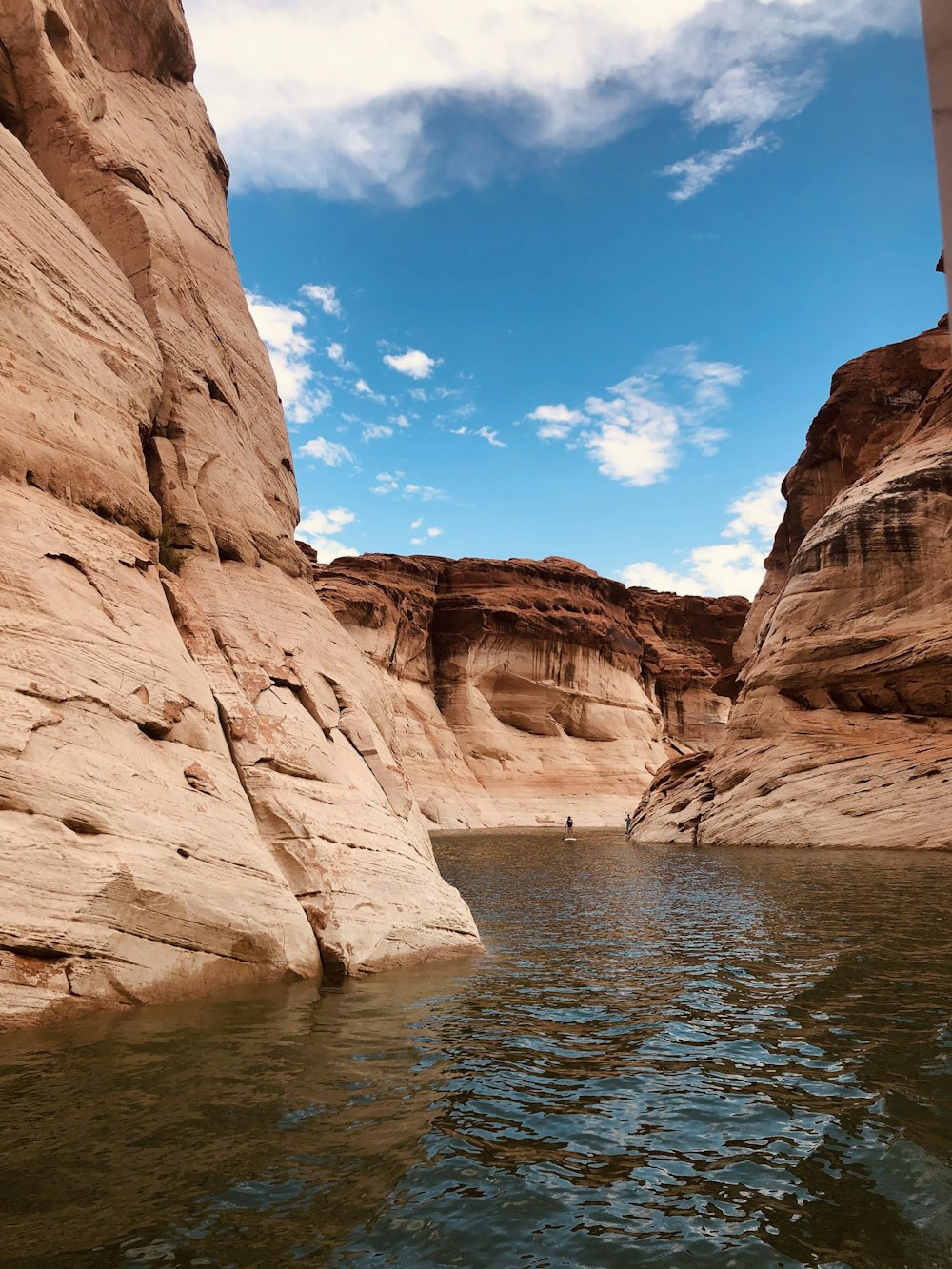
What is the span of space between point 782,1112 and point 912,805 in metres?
25.0

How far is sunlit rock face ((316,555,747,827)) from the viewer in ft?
217

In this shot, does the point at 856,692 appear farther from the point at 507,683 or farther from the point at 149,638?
the point at 507,683

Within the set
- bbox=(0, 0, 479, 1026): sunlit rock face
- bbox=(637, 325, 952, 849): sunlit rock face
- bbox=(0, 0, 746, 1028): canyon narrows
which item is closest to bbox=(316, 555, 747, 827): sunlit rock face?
bbox=(637, 325, 952, 849): sunlit rock face

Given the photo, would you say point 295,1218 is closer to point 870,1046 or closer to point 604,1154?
point 604,1154

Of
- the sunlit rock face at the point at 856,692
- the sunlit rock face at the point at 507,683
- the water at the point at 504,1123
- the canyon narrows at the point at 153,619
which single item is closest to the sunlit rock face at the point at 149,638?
the canyon narrows at the point at 153,619

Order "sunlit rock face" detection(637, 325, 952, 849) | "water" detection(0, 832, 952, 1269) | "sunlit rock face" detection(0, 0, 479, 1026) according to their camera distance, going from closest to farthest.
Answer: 1. "water" detection(0, 832, 952, 1269)
2. "sunlit rock face" detection(0, 0, 479, 1026)
3. "sunlit rock face" detection(637, 325, 952, 849)

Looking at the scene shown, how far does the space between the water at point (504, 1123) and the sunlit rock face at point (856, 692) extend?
20287mm

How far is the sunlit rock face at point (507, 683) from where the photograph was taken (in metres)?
66.1

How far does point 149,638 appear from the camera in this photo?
11.2m

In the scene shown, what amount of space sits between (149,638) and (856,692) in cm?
3127

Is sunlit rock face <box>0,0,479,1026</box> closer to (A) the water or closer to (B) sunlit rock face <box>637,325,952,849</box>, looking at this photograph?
(A) the water

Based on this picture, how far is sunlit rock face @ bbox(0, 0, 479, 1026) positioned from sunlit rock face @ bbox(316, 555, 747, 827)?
44.6m

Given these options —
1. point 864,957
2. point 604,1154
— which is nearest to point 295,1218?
point 604,1154

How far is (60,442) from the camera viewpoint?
1191 centimetres
